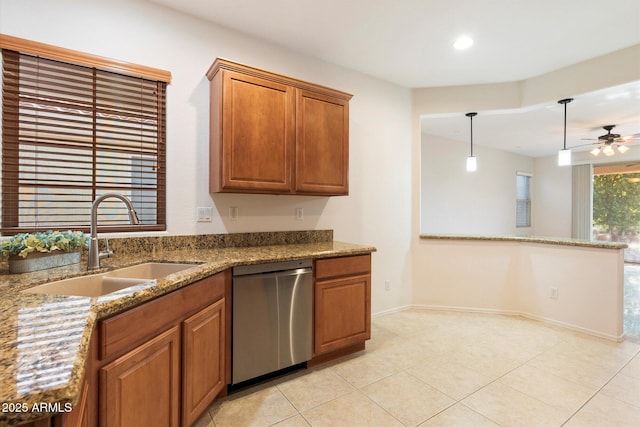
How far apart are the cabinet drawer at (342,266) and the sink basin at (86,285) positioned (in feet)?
3.92

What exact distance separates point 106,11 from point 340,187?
2141mm

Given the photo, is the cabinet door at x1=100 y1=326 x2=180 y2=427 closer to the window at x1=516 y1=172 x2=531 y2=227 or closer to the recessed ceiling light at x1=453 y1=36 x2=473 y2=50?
the recessed ceiling light at x1=453 y1=36 x2=473 y2=50

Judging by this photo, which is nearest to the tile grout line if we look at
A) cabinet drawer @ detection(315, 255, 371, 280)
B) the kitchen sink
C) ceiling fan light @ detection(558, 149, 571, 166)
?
cabinet drawer @ detection(315, 255, 371, 280)

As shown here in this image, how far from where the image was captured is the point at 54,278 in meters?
1.44

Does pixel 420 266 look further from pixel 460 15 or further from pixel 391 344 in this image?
pixel 460 15

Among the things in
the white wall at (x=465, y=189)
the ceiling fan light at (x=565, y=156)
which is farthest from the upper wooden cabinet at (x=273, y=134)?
the white wall at (x=465, y=189)

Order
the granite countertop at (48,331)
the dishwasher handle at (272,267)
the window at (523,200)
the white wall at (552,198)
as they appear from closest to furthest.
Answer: the granite countertop at (48,331) < the dishwasher handle at (272,267) < the white wall at (552,198) < the window at (523,200)

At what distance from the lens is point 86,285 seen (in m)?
1.57

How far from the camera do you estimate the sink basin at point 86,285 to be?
4.66ft

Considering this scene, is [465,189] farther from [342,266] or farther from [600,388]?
[342,266]

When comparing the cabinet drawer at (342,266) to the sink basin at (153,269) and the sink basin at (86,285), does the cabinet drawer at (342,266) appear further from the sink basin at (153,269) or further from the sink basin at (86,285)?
the sink basin at (86,285)

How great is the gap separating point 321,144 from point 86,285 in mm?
1892

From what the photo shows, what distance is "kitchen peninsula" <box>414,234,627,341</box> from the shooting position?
2928 mm

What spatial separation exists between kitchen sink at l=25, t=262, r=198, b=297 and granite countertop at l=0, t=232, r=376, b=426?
34 mm
